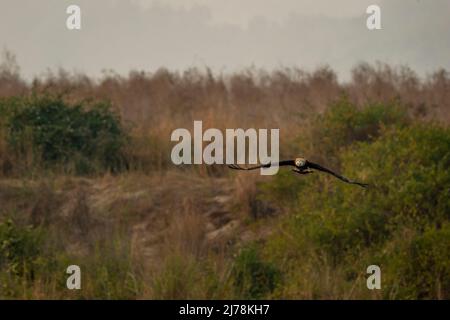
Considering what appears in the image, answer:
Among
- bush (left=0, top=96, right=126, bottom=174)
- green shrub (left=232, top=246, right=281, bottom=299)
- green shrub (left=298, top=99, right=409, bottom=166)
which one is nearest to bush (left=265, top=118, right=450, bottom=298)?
green shrub (left=232, top=246, right=281, bottom=299)

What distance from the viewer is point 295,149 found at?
41.0ft

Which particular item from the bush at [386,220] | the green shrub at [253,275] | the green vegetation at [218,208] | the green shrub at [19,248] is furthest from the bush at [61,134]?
the green shrub at [253,275]

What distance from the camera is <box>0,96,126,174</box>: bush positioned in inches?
486

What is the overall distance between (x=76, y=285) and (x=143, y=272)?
0.66 metres

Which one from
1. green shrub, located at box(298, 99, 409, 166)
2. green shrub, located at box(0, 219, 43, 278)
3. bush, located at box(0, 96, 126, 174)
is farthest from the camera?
bush, located at box(0, 96, 126, 174)

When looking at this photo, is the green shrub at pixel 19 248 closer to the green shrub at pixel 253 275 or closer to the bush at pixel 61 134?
the green shrub at pixel 253 275

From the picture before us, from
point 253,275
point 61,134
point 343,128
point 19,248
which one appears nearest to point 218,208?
point 343,128

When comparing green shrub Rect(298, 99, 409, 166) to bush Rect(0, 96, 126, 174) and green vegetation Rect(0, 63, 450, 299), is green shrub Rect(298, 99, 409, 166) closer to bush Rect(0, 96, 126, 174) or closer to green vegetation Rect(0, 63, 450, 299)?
green vegetation Rect(0, 63, 450, 299)

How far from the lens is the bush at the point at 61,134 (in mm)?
12344

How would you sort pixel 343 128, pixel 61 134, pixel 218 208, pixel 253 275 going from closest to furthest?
pixel 253 275, pixel 218 208, pixel 343 128, pixel 61 134

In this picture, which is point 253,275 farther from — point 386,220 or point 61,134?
point 61,134

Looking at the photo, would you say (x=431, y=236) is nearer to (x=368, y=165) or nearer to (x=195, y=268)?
(x=368, y=165)

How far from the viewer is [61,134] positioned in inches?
495
